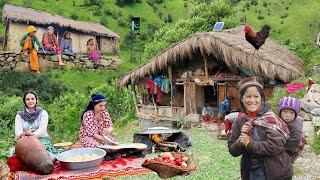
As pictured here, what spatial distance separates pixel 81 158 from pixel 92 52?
19569 millimetres

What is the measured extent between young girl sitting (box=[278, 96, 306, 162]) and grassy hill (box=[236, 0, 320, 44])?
25807 mm

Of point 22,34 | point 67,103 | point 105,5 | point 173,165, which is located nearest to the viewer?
point 173,165

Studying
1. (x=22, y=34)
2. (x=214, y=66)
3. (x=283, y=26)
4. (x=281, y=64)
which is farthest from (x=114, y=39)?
(x=281, y=64)

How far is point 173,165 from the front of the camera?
21.0ft

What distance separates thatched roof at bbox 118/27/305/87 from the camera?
489 inches

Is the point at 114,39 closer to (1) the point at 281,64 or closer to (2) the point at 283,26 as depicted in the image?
(2) the point at 283,26

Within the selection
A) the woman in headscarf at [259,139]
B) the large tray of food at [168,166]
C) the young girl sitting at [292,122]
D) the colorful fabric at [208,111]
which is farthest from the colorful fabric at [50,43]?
the woman in headscarf at [259,139]

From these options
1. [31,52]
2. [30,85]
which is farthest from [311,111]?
[31,52]

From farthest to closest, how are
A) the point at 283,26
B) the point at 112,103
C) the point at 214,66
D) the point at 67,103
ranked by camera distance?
the point at 283,26, the point at 112,103, the point at 67,103, the point at 214,66

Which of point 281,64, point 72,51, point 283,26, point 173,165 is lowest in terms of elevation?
point 173,165

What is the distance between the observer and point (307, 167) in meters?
6.76

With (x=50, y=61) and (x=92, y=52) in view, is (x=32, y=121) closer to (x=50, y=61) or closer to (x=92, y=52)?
(x=50, y=61)

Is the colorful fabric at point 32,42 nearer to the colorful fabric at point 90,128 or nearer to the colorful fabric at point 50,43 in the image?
the colorful fabric at point 50,43

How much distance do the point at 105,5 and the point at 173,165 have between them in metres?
28.4
